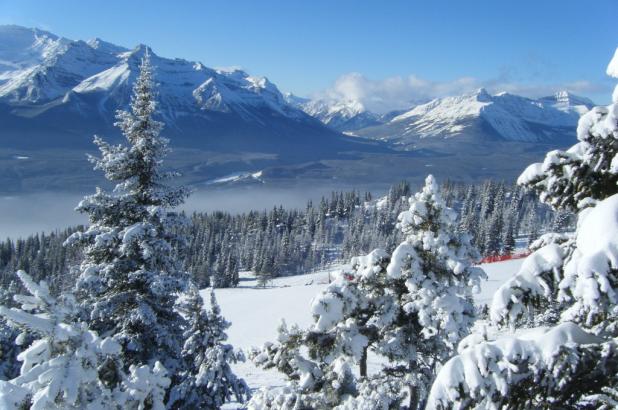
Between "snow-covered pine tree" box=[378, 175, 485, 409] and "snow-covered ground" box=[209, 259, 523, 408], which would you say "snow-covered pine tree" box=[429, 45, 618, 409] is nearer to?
"snow-covered pine tree" box=[378, 175, 485, 409]

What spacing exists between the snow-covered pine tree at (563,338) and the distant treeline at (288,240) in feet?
326

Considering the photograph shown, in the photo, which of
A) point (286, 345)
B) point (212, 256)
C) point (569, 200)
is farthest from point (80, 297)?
point (212, 256)

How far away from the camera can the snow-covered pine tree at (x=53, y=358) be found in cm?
555

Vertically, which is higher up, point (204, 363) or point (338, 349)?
point (338, 349)

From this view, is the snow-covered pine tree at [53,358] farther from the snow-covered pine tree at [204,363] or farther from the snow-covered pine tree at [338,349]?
the snow-covered pine tree at [204,363]

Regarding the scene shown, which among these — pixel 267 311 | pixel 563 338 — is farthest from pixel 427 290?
pixel 267 311

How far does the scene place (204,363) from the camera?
16.0 meters

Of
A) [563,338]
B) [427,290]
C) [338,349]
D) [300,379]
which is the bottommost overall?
[300,379]

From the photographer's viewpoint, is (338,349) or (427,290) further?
(427,290)

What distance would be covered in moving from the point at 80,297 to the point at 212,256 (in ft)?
447

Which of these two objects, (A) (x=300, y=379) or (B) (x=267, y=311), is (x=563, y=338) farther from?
(B) (x=267, y=311)

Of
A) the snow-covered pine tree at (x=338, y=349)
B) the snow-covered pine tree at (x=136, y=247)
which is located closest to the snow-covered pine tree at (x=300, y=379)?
the snow-covered pine tree at (x=338, y=349)

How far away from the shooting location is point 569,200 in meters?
5.27

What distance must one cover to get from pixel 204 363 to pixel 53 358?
10.7 m
